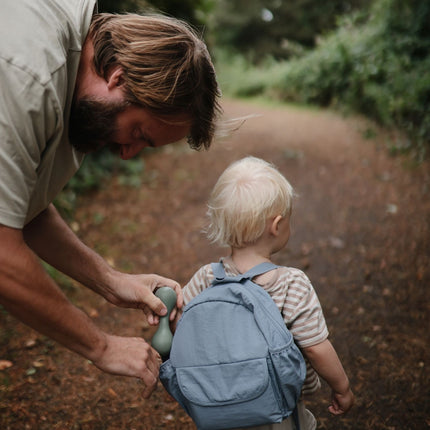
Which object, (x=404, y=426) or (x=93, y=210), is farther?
(x=93, y=210)

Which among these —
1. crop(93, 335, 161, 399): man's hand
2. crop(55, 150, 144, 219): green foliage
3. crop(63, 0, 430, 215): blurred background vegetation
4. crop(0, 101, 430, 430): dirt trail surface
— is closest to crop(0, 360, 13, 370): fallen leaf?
crop(0, 101, 430, 430): dirt trail surface

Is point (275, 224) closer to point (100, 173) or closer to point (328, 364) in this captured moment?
point (328, 364)

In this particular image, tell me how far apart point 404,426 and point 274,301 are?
5.18 feet

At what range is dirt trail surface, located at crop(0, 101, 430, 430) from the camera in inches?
121

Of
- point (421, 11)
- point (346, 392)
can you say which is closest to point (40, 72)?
point (346, 392)

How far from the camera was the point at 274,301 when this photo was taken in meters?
2.00

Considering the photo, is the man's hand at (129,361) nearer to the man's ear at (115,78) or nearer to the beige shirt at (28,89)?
the beige shirt at (28,89)

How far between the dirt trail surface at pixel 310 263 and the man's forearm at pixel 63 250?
1128 millimetres

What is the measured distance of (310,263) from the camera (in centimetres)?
491

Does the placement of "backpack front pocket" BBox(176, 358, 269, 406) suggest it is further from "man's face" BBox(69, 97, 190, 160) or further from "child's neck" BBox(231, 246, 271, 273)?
"man's face" BBox(69, 97, 190, 160)

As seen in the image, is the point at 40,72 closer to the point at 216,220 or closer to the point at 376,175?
the point at 216,220

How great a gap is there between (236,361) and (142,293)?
2.15 ft

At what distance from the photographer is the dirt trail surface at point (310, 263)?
3.08 meters

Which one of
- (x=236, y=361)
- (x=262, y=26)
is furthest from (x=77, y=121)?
(x=262, y=26)
